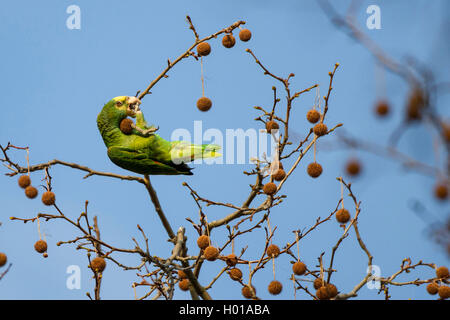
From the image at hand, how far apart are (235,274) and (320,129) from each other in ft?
3.64

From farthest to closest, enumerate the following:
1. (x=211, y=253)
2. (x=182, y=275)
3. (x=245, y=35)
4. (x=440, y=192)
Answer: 1. (x=182, y=275)
2. (x=245, y=35)
3. (x=211, y=253)
4. (x=440, y=192)

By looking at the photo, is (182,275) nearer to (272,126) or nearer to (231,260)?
(231,260)

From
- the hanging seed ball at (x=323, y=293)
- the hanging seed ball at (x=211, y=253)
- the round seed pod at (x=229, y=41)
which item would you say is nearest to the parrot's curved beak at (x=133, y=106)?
the round seed pod at (x=229, y=41)

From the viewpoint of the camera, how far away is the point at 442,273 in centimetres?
393

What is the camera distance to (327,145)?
5.62ft

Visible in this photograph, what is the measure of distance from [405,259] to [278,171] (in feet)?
3.60

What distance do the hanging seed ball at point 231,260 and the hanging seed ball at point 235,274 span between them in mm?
70

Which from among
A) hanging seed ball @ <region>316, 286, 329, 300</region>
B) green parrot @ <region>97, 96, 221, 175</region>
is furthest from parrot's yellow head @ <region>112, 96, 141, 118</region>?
hanging seed ball @ <region>316, 286, 329, 300</region>

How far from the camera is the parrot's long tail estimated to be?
12.9ft

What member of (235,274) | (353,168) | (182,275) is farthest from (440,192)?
(182,275)

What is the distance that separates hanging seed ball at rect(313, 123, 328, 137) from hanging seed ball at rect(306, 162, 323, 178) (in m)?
0.23
